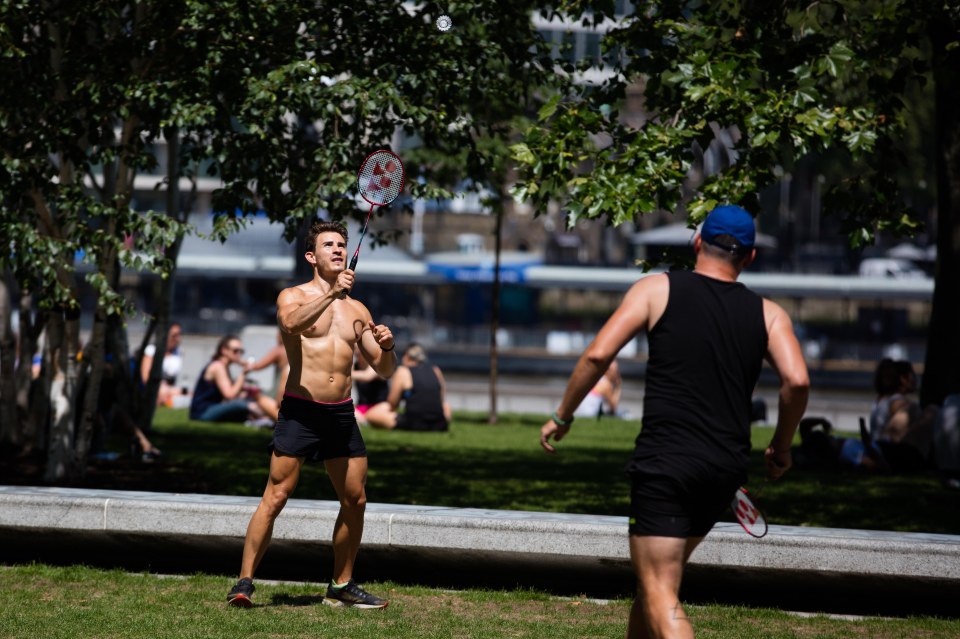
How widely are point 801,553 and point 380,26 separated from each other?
16.2 feet

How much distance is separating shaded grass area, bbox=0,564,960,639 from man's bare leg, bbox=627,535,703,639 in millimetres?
1765

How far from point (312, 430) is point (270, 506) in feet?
1.37

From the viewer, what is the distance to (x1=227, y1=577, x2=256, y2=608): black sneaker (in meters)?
6.23

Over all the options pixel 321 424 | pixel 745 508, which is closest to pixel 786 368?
pixel 745 508

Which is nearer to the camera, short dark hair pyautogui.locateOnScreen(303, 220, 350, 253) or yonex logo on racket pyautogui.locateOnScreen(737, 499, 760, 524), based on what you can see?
yonex logo on racket pyautogui.locateOnScreen(737, 499, 760, 524)

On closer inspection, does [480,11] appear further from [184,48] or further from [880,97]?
[880,97]

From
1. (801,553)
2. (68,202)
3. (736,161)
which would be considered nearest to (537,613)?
(801,553)

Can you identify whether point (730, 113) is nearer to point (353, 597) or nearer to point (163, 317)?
point (353, 597)

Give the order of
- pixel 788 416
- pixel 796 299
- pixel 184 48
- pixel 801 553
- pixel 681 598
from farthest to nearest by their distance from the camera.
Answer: pixel 796 299, pixel 184 48, pixel 681 598, pixel 801 553, pixel 788 416

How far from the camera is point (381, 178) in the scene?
7.07 m

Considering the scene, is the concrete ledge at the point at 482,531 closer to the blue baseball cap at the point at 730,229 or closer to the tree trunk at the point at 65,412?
the tree trunk at the point at 65,412

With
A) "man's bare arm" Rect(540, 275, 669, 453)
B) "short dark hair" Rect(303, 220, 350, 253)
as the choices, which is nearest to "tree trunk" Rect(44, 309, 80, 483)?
"short dark hair" Rect(303, 220, 350, 253)

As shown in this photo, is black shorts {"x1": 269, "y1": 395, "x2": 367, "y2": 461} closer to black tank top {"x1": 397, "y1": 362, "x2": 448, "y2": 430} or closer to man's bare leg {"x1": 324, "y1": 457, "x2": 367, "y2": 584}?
man's bare leg {"x1": 324, "y1": 457, "x2": 367, "y2": 584}

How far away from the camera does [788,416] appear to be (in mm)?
4473
